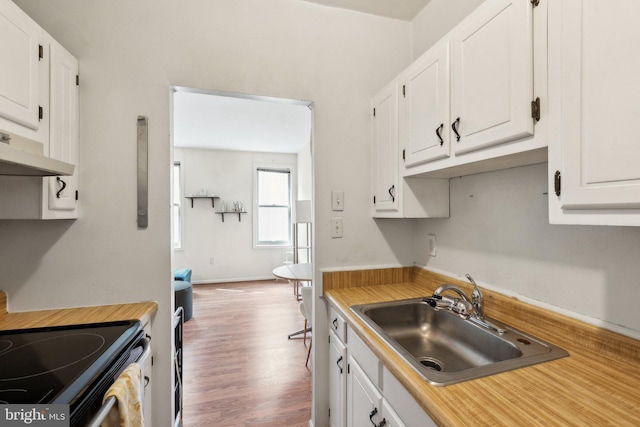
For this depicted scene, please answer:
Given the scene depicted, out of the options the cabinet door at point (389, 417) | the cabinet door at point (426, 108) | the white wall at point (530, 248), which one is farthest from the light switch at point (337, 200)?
the cabinet door at point (389, 417)

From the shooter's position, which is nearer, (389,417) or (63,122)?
(389,417)

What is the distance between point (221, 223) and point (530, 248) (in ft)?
16.5

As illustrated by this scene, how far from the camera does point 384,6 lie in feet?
5.82

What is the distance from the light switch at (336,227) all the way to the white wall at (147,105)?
0.19ft

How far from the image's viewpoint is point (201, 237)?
17.2 ft

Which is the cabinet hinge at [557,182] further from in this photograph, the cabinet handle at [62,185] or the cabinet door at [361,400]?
the cabinet handle at [62,185]

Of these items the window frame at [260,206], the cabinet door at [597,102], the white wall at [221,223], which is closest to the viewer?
the cabinet door at [597,102]

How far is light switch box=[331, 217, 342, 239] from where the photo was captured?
1.77 meters

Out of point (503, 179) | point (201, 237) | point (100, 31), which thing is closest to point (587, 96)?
point (503, 179)

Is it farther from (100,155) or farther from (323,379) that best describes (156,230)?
(323,379)

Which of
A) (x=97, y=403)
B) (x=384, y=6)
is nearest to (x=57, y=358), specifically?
(x=97, y=403)

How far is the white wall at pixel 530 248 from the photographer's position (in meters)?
0.89

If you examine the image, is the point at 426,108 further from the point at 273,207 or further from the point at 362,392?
the point at 273,207

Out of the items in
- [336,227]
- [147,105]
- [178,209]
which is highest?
[147,105]
